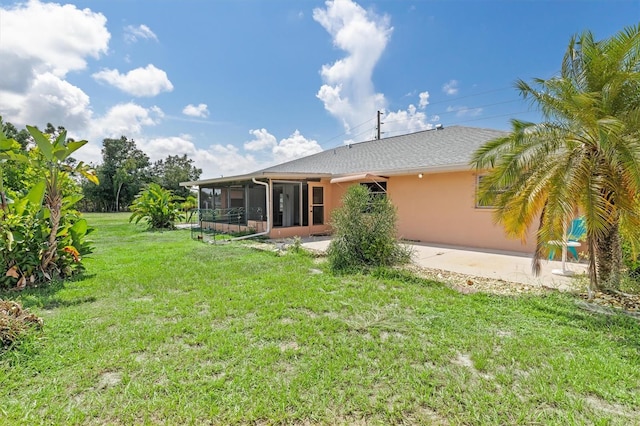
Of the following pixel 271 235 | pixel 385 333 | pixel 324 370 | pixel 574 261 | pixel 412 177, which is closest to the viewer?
pixel 324 370

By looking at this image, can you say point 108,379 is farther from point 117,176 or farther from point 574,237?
point 117,176

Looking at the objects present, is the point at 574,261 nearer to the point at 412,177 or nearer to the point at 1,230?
the point at 412,177

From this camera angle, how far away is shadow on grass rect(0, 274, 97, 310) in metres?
5.28

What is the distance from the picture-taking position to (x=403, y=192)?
42.9 feet

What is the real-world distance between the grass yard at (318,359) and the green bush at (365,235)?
2.01m

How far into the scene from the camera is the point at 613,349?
12.1 ft

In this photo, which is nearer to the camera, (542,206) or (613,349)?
(613,349)

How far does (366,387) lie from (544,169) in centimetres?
526

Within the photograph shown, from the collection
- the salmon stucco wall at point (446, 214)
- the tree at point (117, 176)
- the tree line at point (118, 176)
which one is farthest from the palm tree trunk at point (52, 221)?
the tree at point (117, 176)

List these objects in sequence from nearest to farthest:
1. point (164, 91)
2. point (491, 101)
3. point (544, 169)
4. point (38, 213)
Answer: point (544, 169) → point (38, 213) → point (164, 91) → point (491, 101)

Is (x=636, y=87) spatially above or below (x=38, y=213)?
above

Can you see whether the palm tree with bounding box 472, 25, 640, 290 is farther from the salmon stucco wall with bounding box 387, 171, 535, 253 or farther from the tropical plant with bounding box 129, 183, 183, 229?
the tropical plant with bounding box 129, 183, 183, 229

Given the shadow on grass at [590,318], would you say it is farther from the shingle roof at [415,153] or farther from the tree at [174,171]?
the tree at [174,171]

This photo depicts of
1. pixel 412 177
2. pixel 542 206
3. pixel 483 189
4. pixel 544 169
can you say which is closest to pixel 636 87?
pixel 544 169
